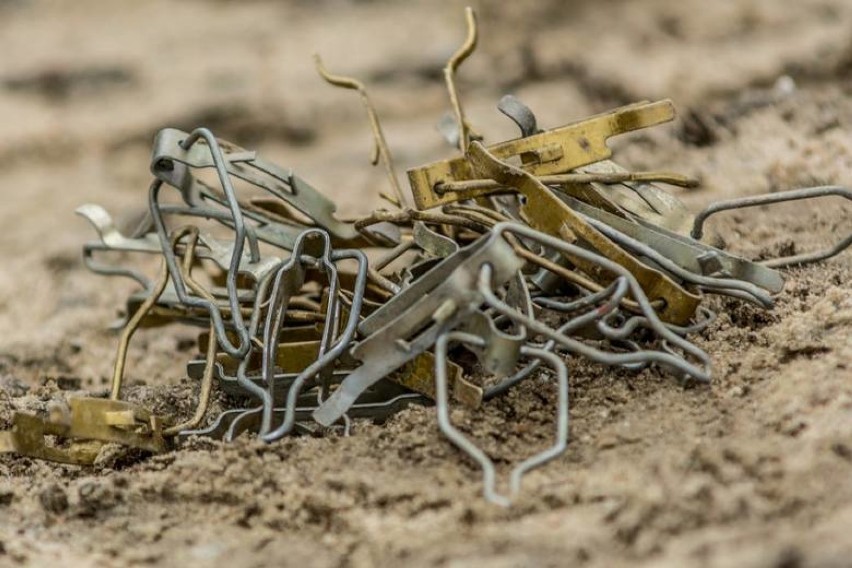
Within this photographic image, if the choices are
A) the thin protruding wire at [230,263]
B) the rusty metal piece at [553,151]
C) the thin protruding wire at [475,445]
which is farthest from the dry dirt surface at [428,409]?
the rusty metal piece at [553,151]

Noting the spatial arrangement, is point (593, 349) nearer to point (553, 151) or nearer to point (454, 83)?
point (553, 151)

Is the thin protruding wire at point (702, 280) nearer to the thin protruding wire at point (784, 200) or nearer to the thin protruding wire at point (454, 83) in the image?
the thin protruding wire at point (784, 200)

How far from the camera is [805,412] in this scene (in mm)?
1018

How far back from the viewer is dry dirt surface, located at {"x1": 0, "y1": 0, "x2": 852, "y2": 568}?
93 cm

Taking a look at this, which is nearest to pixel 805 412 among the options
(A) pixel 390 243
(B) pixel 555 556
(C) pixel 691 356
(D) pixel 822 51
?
(C) pixel 691 356

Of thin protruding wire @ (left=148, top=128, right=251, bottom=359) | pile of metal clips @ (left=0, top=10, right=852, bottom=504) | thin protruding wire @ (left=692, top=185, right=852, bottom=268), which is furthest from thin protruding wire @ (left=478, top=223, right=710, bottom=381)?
thin protruding wire @ (left=148, top=128, right=251, bottom=359)

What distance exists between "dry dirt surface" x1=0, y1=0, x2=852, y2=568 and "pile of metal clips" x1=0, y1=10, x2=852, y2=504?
0.04m

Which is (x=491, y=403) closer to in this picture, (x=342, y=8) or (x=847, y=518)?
(x=847, y=518)

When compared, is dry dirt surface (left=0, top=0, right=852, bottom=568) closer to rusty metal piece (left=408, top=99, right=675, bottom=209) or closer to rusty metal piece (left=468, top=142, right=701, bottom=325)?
rusty metal piece (left=468, top=142, right=701, bottom=325)

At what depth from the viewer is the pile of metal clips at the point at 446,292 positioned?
43.4 inches

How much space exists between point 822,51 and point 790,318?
1503mm

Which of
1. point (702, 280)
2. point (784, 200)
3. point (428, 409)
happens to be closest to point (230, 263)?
point (428, 409)

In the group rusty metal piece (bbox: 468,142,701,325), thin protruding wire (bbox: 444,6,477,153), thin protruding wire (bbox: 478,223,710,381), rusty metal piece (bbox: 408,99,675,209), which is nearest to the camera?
thin protruding wire (bbox: 478,223,710,381)

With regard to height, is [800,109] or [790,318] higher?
[800,109]
